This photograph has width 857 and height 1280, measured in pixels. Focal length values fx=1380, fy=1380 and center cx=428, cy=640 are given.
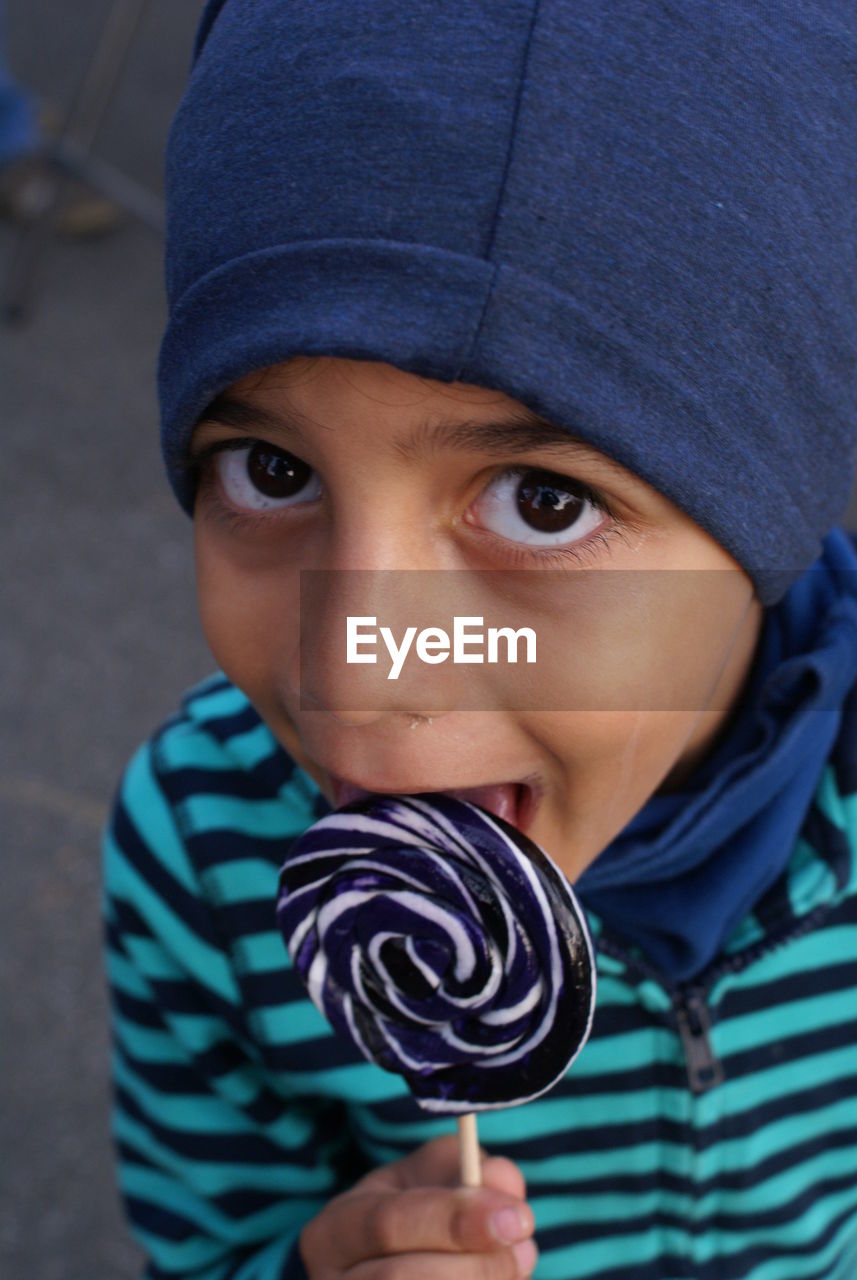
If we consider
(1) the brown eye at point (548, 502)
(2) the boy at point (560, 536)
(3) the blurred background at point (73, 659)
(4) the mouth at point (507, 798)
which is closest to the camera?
(2) the boy at point (560, 536)

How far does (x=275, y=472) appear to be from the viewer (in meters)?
1.15

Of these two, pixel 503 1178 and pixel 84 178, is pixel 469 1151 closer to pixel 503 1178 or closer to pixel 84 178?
pixel 503 1178

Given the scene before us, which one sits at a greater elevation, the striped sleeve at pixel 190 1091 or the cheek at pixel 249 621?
the cheek at pixel 249 621

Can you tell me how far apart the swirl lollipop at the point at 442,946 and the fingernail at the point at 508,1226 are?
10 centimetres

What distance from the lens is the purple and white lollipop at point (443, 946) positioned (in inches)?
44.8

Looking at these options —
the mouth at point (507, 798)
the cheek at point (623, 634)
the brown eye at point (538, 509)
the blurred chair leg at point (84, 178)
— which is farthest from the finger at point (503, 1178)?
the blurred chair leg at point (84, 178)

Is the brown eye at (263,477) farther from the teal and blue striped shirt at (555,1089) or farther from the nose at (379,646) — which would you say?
the teal and blue striped shirt at (555,1089)

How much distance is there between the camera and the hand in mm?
1234

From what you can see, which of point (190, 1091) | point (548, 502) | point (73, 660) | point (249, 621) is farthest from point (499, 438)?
point (73, 660)

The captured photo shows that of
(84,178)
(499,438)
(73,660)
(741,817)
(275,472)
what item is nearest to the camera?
(499,438)

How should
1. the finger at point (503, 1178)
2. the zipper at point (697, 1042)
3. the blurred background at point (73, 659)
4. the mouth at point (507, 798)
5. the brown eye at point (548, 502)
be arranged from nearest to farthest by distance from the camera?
the brown eye at point (548, 502) → the mouth at point (507, 798) → the finger at point (503, 1178) → the zipper at point (697, 1042) → the blurred background at point (73, 659)

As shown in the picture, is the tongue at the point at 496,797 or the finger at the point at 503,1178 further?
the finger at the point at 503,1178

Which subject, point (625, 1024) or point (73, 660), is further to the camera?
point (73, 660)

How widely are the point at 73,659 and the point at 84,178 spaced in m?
1.92
